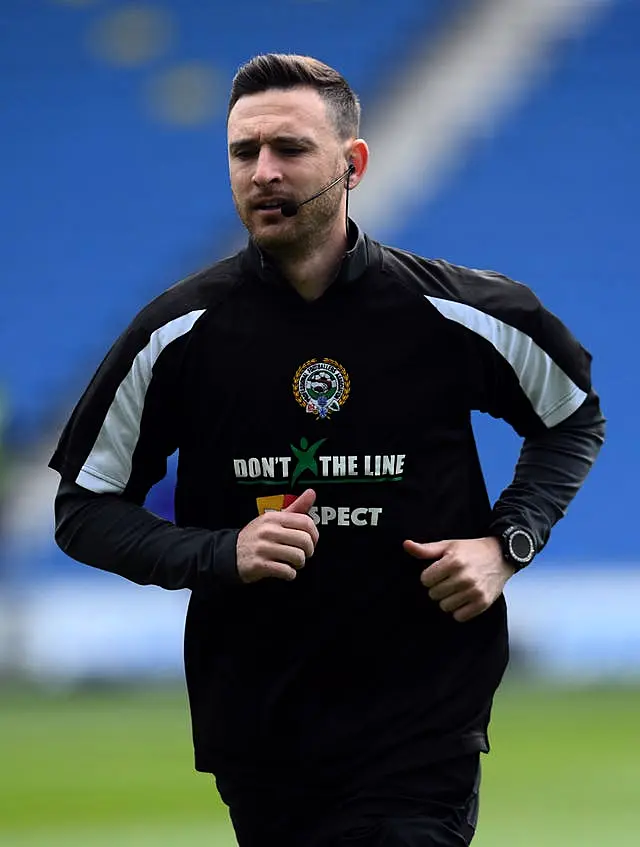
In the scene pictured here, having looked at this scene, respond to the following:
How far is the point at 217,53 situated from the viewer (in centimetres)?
1600

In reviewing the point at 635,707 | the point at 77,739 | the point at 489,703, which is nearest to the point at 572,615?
the point at 635,707

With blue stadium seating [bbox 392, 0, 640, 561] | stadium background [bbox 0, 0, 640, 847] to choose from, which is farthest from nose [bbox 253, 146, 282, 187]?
blue stadium seating [bbox 392, 0, 640, 561]

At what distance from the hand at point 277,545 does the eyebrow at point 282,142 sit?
641 millimetres

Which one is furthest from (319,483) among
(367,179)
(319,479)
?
(367,179)

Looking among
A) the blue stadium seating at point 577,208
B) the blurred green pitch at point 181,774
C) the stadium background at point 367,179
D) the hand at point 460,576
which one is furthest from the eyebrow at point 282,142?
the blue stadium seating at point 577,208

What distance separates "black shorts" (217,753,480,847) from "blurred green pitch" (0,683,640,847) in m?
3.78

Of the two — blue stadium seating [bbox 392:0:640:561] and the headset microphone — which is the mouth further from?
blue stadium seating [bbox 392:0:640:561]

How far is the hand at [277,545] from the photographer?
3150 millimetres

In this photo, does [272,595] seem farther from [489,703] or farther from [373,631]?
[489,703]

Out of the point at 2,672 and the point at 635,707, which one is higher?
the point at 2,672

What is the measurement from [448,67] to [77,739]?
8025mm

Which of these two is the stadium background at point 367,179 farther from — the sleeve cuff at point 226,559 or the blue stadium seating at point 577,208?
the sleeve cuff at point 226,559

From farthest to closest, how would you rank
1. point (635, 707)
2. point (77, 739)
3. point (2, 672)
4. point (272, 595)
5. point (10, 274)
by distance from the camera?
point (10, 274) → point (2, 672) → point (635, 707) → point (77, 739) → point (272, 595)

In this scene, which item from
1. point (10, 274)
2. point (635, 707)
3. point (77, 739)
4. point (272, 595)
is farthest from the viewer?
point (10, 274)
